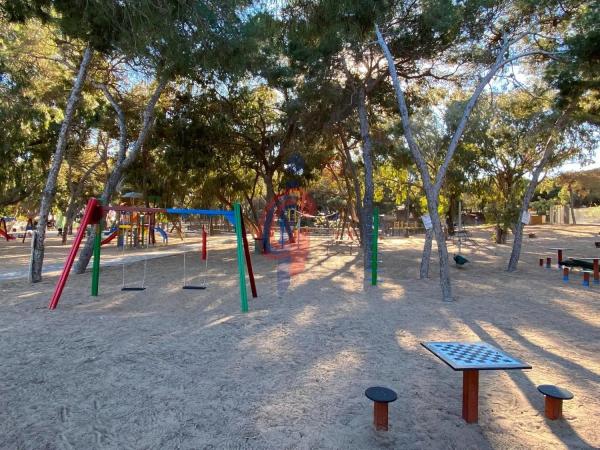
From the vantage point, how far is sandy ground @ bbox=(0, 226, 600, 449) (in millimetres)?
2674

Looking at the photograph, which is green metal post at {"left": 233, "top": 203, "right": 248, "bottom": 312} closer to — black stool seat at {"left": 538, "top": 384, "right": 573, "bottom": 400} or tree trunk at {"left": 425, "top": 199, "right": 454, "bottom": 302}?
tree trunk at {"left": 425, "top": 199, "right": 454, "bottom": 302}

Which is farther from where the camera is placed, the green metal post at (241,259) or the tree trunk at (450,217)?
the tree trunk at (450,217)

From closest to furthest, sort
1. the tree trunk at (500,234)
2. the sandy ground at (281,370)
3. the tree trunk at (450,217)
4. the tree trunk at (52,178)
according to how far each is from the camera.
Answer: the sandy ground at (281,370) < the tree trunk at (52,178) < the tree trunk at (500,234) < the tree trunk at (450,217)

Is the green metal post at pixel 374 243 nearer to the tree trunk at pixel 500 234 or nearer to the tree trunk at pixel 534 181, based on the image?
the tree trunk at pixel 534 181

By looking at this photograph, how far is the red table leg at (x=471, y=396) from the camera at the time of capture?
2.78 meters

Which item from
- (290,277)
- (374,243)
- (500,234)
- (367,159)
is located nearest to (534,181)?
(367,159)

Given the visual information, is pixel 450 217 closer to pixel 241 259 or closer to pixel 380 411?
pixel 241 259

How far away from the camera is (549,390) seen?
2803 millimetres

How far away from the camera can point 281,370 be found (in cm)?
381

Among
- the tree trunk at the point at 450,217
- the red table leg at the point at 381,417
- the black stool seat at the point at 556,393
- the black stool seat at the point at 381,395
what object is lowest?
the red table leg at the point at 381,417

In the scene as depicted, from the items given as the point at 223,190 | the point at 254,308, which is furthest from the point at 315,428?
the point at 223,190

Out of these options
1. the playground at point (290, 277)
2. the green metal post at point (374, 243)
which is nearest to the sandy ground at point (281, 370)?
the playground at point (290, 277)

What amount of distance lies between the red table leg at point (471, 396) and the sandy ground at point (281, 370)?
0.06m

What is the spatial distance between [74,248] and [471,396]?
19.6ft
